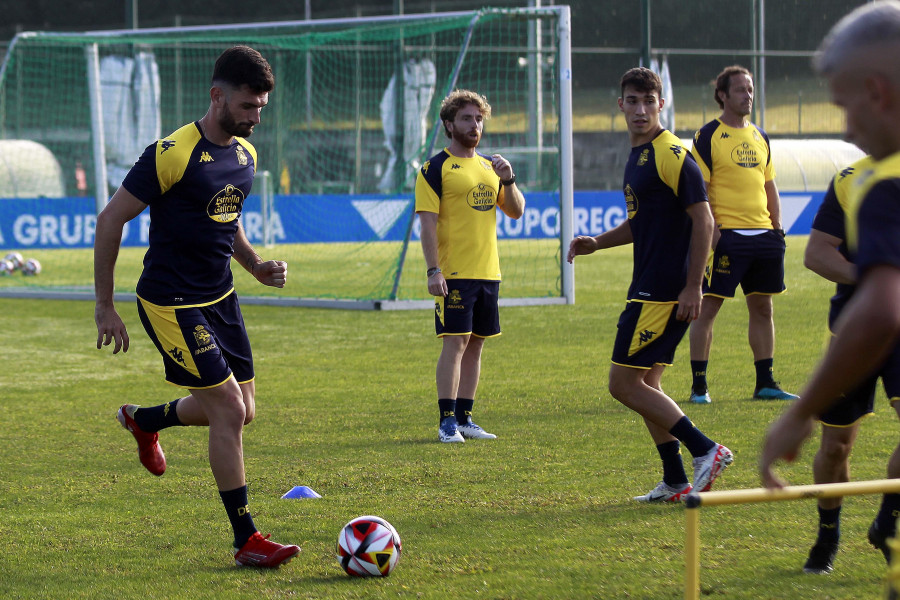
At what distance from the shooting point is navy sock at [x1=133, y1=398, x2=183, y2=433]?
5.31 m

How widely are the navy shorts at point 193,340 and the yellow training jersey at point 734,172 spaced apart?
462 cm

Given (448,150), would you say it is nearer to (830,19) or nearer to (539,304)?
(539,304)

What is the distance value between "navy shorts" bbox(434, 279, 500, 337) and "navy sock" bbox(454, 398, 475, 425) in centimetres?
44

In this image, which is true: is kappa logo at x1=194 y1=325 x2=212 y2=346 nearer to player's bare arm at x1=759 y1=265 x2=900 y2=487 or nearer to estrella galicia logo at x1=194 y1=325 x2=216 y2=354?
estrella galicia logo at x1=194 y1=325 x2=216 y2=354

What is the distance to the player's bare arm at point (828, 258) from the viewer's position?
3.99m

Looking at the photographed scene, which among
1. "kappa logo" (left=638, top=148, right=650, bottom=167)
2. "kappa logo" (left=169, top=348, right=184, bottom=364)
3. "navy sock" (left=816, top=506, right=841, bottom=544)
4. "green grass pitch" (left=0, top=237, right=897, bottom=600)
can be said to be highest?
"kappa logo" (left=638, top=148, right=650, bottom=167)

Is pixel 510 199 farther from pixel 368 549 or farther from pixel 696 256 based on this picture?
pixel 368 549

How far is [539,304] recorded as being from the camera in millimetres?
14703

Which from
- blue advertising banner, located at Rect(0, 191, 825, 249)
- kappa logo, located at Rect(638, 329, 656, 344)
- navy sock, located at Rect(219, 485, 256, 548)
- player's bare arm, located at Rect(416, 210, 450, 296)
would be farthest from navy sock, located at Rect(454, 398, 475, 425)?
blue advertising banner, located at Rect(0, 191, 825, 249)

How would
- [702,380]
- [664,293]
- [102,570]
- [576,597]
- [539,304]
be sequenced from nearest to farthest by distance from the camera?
1. [576,597]
2. [102,570]
3. [664,293]
4. [702,380]
5. [539,304]

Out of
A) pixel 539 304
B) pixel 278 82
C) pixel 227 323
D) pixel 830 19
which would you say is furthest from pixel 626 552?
pixel 830 19

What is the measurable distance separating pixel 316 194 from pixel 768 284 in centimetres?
1733

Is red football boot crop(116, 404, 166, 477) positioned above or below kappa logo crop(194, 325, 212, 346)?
below

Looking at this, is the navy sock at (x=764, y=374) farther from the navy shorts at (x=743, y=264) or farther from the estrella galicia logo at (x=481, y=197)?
the estrella galicia logo at (x=481, y=197)
